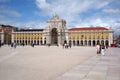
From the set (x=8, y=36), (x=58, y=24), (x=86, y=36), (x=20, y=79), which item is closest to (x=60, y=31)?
(x=58, y=24)

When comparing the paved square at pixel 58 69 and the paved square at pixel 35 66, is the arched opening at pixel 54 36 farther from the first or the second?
the paved square at pixel 58 69

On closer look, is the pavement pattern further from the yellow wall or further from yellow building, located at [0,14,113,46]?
the yellow wall

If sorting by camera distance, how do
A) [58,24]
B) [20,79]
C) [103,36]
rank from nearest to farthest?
[20,79]
[103,36]
[58,24]

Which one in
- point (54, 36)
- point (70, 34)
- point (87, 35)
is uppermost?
point (70, 34)

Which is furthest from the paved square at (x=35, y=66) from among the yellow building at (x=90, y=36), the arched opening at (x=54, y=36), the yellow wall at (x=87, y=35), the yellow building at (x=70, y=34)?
the arched opening at (x=54, y=36)

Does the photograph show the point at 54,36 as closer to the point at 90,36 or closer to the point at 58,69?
the point at 90,36

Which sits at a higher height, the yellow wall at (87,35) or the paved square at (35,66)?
the yellow wall at (87,35)

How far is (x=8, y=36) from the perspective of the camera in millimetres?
134000

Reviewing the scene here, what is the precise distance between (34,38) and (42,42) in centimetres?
574

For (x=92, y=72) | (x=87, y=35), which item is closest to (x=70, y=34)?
(x=87, y=35)

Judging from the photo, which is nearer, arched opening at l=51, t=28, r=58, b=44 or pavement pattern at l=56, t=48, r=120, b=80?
pavement pattern at l=56, t=48, r=120, b=80

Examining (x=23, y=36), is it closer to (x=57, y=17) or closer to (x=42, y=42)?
(x=42, y=42)

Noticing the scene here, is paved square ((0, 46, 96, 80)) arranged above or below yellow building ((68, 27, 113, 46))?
below

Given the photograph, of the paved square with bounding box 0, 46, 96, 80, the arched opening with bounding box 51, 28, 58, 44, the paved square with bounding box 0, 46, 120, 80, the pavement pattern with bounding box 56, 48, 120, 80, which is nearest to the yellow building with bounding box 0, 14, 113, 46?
the arched opening with bounding box 51, 28, 58, 44
